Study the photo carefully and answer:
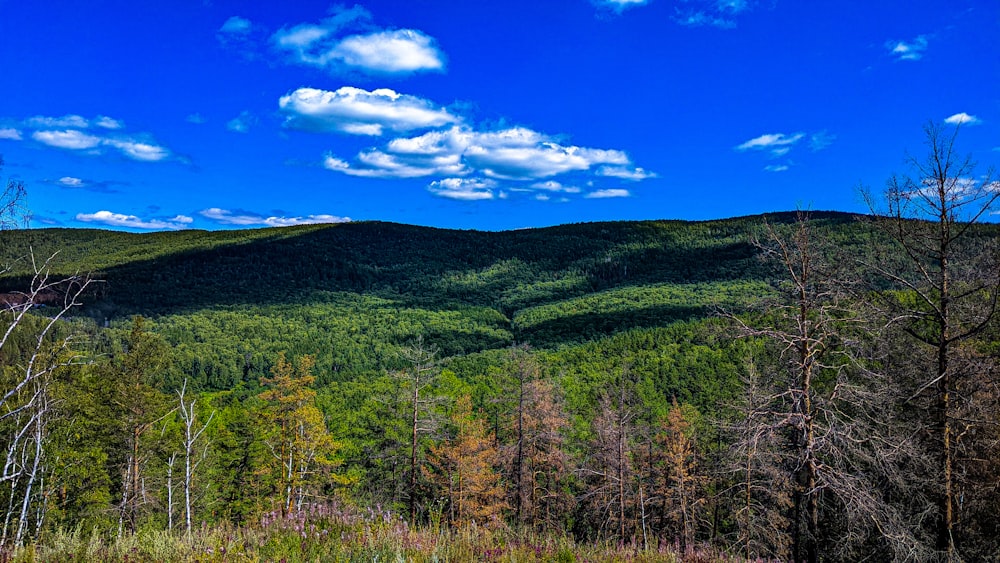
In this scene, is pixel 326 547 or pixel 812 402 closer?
pixel 326 547

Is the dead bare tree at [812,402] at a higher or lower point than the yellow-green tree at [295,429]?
higher

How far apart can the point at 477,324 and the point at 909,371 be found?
148179mm

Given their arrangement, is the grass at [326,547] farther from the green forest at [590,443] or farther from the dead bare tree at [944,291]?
the dead bare tree at [944,291]

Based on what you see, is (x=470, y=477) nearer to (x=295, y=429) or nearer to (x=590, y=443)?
(x=590, y=443)

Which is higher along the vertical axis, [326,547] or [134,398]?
[326,547]

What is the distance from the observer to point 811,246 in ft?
35.0

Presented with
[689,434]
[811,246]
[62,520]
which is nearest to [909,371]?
[811,246]

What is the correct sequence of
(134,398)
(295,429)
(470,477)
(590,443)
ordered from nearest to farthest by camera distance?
(134,398), (295,429), (470,477), (590,443)

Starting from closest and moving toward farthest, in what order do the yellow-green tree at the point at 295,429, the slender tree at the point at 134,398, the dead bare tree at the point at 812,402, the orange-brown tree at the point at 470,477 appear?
the dead bare tree at the point at 812,402 < the slender tree at the point at 134,398 < the yellow-green tree at the point at 295,429 < the orange-brown tree at the point at 470,477

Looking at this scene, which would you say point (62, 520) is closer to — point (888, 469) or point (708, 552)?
point (708, 552)

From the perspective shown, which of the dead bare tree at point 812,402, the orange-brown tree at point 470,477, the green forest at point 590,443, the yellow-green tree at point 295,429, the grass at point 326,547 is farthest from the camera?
the orange-brown tree at point 470,477

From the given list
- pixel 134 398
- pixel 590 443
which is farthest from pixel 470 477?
pixel 134 398

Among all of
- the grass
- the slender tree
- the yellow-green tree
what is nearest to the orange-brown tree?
the yellow-green tree

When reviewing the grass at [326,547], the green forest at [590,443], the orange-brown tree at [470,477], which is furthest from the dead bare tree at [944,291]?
the orange-brown tree at [470,477]
